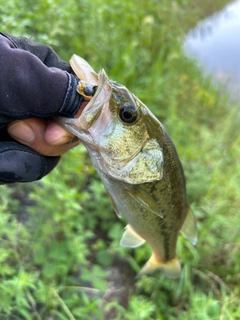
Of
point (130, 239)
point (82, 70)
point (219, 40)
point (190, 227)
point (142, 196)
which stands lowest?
point (130, 239)

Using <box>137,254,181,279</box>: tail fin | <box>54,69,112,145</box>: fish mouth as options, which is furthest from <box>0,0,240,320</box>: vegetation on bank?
<box>54,69,112,145</box>: fish mouth

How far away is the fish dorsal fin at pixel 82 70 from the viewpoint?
4.69ft

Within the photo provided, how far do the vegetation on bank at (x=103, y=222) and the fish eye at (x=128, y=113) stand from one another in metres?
0.54

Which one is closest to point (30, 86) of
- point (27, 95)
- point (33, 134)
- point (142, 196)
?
point (27, 95)

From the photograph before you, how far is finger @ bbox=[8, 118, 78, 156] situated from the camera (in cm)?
140

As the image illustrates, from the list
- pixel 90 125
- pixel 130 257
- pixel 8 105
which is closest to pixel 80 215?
pixel 130 257

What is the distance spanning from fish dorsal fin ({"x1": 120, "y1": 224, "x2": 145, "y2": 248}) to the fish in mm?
146

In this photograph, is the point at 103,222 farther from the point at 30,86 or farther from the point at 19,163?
the point at 30,86

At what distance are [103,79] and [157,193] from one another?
2.07 ft

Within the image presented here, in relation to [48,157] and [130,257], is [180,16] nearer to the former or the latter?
[130,257]

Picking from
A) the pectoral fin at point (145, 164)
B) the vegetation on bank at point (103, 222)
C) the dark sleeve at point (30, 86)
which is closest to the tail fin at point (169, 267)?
the vegetation on bank at point (103, 222)

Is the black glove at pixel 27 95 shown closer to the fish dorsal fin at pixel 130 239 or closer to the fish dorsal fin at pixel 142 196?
the fish dorsal fin at pixel 142 196

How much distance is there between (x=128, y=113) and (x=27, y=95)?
446mm

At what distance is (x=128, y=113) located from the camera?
1536 millimetres
